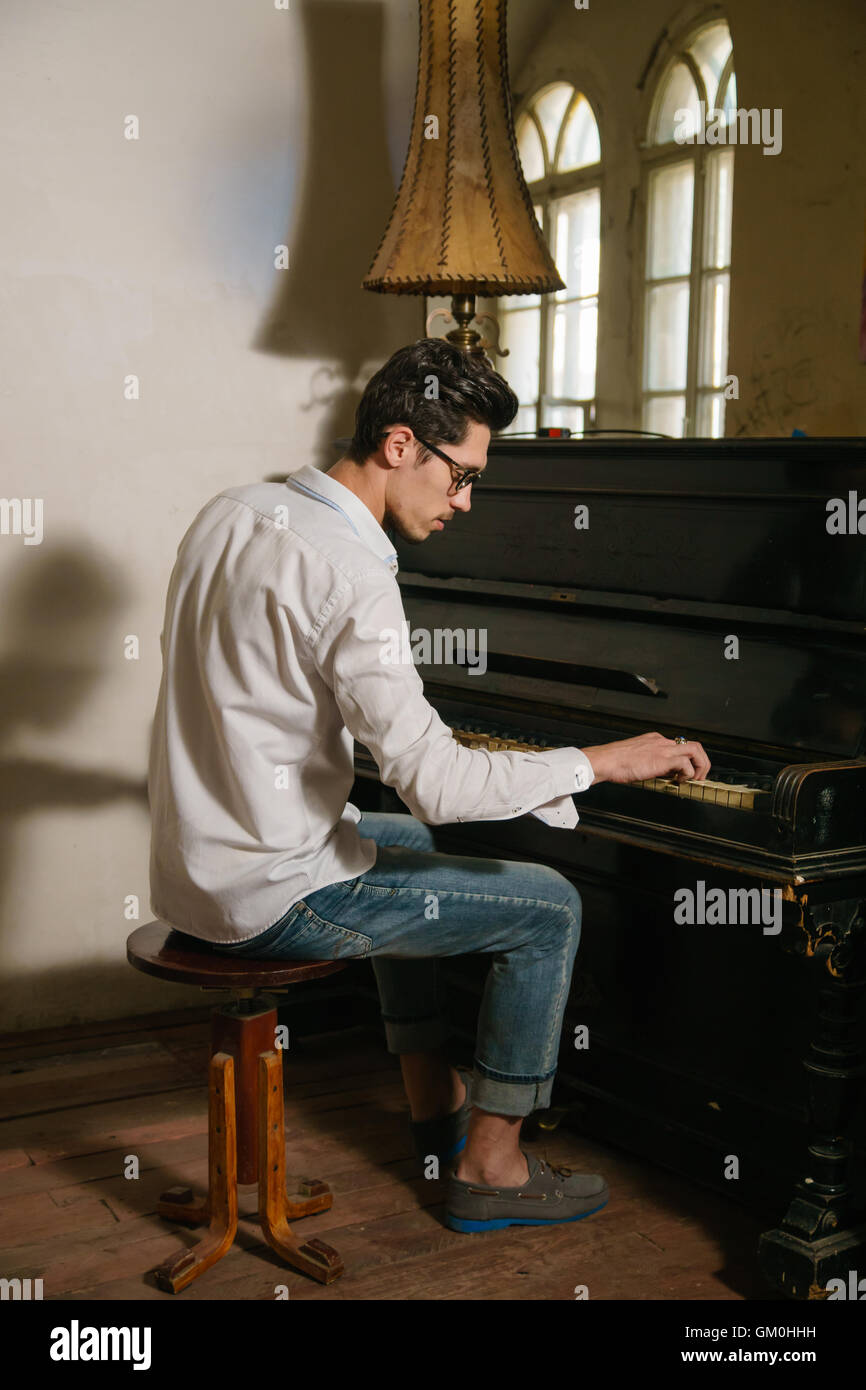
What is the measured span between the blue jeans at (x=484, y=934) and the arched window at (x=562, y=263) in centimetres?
225

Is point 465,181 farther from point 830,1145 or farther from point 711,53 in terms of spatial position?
point 830,1145

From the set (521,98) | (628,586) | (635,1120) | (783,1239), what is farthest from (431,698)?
(521,98)

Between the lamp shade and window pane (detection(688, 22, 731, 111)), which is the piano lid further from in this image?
window pane (detection(688, 22, 731, 111))

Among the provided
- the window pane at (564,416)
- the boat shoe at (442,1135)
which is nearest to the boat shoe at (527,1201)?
the boat shoe at (442,1135)

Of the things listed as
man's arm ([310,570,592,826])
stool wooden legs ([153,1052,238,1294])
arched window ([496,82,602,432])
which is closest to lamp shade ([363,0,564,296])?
arched window ([496,82,602,432])

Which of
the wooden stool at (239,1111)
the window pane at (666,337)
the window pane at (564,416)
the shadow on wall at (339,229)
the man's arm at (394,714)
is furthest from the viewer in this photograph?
the window pane at (564,416)

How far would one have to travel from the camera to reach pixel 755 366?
11.4ft

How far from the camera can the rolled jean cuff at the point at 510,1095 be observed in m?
2.31

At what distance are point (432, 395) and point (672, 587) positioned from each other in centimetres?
67

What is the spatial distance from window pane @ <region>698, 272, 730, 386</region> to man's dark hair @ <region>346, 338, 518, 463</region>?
5.68 ft

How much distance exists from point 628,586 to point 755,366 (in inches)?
44.0

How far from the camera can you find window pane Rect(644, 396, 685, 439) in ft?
12.7

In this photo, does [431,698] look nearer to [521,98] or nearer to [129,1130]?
[129,1130]

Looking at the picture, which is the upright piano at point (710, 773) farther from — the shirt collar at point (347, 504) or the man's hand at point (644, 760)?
the shirt collar at point (347, 504)
